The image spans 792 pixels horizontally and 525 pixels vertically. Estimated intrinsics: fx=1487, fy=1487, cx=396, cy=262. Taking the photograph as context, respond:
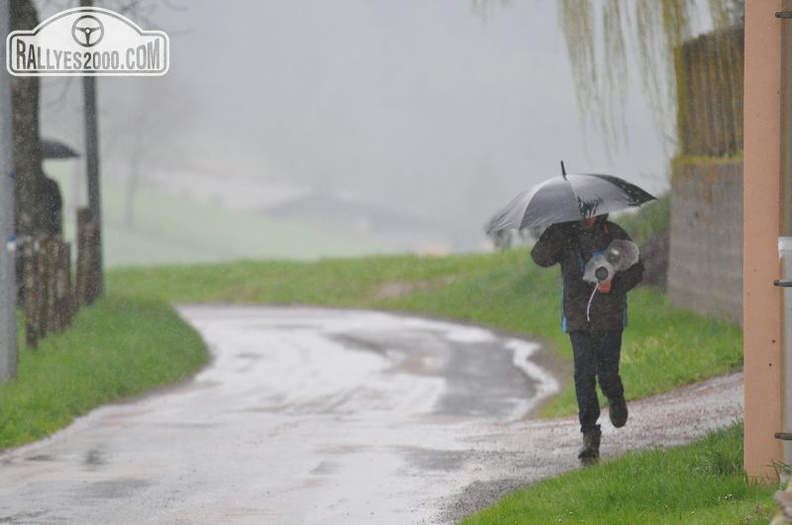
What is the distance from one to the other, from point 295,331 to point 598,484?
57.5 ft

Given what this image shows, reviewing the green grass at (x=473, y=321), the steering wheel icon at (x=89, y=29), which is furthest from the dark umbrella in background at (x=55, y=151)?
the green grass at (x=473, y=321)

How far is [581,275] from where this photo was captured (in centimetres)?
982

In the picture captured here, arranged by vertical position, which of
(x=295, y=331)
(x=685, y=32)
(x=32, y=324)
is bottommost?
(x=295, y=331)

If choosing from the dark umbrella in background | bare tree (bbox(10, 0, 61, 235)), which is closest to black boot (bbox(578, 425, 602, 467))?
bare tree (bbox(10, 0, 61, 235))

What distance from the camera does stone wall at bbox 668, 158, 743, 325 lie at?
718 inches

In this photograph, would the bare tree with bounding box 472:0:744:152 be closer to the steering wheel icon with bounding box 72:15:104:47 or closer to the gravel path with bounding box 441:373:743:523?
the gravel path with bounding box 441:373:743:523

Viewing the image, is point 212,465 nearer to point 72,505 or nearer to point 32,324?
point 72,505

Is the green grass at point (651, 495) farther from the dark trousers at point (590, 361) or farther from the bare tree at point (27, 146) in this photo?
the bare tree at point (27, 146)

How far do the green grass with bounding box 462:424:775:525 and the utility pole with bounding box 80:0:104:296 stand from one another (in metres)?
16.2

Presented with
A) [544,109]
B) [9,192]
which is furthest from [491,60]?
[9,192]

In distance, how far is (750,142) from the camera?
818 centimetres

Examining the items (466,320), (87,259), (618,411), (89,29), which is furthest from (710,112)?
(618,411)

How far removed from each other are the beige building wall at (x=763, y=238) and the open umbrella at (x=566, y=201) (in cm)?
152

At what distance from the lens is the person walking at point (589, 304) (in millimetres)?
9758
